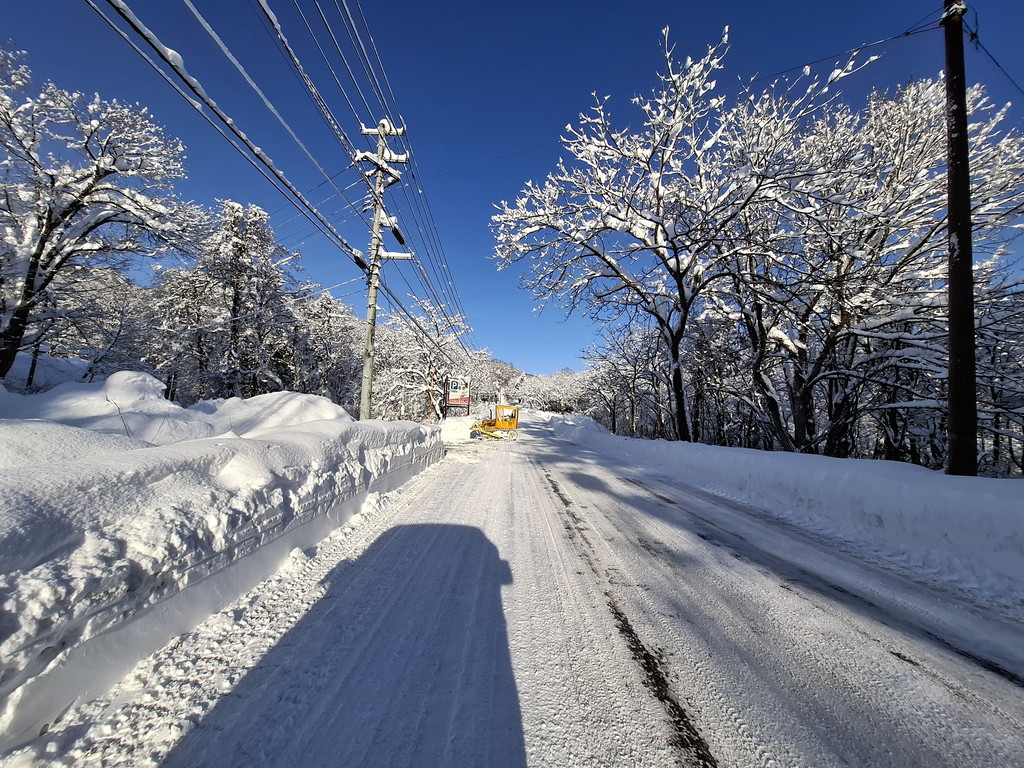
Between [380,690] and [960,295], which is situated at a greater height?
[960,295]

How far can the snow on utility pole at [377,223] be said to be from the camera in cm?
1061

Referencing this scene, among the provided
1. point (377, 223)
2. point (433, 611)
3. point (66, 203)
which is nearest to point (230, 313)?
point (66, 203)

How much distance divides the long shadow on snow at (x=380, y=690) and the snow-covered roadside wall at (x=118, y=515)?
2.29 feet

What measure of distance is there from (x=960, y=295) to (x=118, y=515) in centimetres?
831

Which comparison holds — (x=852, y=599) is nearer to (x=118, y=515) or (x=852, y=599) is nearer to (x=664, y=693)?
(x=664, y=693)

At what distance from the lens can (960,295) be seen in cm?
463

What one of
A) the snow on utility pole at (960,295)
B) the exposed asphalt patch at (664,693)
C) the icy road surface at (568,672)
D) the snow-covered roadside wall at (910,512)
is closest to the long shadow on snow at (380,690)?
the icy road surface at (568,672)

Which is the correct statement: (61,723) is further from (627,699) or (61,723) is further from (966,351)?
(966,351)

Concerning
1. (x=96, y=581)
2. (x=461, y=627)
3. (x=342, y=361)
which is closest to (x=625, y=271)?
(x=461, y=627)

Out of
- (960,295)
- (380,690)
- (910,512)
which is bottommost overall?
(380,690)

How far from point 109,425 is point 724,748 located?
6.74 m

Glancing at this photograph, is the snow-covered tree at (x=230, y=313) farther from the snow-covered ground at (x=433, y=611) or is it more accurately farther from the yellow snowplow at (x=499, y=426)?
the snow-covered ground at (x=433, y=611)

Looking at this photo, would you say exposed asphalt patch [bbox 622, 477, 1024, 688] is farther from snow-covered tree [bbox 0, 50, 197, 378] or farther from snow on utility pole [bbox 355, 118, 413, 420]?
snow-covered tree [bbox 0, 50, 197, 378]

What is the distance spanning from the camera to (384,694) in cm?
185
